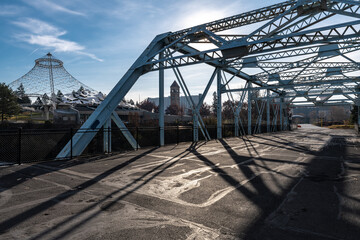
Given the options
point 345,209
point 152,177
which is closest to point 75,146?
point 152,177

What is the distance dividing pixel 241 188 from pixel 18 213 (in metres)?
4.80

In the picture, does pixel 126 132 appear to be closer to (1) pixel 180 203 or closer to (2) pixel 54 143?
(2) pixel 54 143

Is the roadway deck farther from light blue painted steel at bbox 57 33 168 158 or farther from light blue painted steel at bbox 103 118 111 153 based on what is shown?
light blue painted steel at bbox 103 118 111 153

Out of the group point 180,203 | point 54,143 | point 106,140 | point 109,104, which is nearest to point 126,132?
point 106,140

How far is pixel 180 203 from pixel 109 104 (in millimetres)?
10509

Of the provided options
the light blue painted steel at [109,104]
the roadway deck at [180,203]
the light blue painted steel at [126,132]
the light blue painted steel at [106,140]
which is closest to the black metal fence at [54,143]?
the light blue painted steel at [126,132]

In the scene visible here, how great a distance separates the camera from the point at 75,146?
11695 millimetres

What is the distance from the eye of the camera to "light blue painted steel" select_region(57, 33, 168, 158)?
1193cm

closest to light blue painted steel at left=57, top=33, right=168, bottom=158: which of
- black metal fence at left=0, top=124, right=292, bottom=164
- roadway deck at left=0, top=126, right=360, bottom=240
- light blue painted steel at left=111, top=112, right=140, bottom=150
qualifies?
light blue painted steel at left=111, top=112, right=140, bottom=150

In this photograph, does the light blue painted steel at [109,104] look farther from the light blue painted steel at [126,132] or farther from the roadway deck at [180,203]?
the roadway deck at [180,203]

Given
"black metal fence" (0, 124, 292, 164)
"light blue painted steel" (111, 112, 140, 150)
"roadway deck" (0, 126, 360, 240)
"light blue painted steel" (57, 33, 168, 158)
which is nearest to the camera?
"roadway deck" (0, 126, 360, 240)

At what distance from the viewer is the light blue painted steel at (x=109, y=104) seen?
11.9 meters

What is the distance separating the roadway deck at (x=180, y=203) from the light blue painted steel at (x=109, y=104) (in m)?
3.91

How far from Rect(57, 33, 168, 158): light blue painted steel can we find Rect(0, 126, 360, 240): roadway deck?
3910 mm
